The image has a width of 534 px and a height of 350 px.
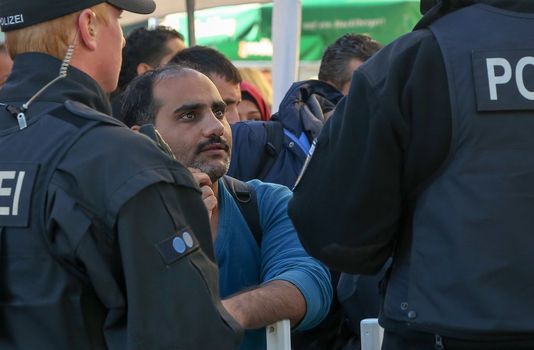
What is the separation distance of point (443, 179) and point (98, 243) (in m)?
0.77

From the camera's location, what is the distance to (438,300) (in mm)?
2102

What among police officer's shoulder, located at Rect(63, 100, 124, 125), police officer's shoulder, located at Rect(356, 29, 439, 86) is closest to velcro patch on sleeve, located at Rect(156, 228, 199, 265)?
police officer's shoulder, located at Rect(63, 100, 124, 125)

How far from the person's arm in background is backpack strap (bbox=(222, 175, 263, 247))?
18 mm

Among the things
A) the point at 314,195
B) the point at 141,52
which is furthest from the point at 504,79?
the point at 141,52

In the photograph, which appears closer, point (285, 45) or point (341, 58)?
point (341, 58)

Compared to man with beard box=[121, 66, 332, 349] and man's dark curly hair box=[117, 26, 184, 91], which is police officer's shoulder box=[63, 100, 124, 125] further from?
man's dark curly hair box=[117, 26, 184, 91]

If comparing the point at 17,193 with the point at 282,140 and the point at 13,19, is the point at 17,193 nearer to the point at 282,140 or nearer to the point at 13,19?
the point at 13,19

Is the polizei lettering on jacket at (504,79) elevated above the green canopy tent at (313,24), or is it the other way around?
the polizei lettering on jacket at (504,79)

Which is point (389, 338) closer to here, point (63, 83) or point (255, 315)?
point (255, 315)

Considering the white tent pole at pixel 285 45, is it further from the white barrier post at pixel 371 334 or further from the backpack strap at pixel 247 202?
the white barrier post at pixel 371 334

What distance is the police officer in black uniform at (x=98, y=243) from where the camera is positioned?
1849 millimetres

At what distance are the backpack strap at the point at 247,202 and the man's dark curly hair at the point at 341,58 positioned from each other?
2142 mm

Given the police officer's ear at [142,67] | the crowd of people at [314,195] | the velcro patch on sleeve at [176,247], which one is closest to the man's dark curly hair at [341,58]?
the police officer's ear at [142,67]

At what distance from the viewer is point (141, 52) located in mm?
5180
